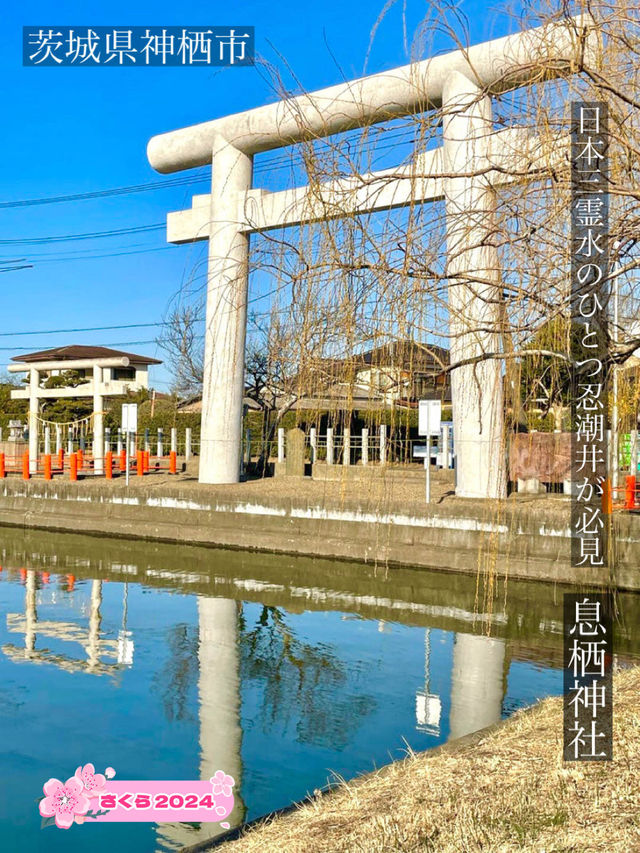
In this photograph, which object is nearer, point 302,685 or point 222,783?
point 222,783

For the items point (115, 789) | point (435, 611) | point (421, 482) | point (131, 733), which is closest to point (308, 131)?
point (115, 789)

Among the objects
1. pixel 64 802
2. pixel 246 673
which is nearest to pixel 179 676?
pixel 246 673

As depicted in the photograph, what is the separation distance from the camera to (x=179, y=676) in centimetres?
737

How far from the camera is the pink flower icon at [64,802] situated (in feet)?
15.1

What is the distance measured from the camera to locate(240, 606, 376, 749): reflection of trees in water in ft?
19.9

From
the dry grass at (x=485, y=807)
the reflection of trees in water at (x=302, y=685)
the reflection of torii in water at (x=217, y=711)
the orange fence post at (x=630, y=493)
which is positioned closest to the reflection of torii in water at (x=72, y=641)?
the reflection of torii in water at (x=217, y=711)

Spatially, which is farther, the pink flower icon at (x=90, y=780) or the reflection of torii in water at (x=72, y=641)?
the reflection of torii in water at (x=72, y=641)

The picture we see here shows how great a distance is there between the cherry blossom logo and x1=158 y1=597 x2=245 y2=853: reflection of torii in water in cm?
49

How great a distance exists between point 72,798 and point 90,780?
256 millimetres

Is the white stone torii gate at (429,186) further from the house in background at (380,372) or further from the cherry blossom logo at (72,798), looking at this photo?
the cherry blossom logo at (72,798)

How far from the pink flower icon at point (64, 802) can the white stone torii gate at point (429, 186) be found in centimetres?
285

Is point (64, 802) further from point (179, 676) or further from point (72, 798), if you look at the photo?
point (179, 676)

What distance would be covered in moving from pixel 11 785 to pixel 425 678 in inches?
141

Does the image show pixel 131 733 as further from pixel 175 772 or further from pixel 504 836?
pixel 504 836
